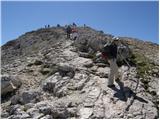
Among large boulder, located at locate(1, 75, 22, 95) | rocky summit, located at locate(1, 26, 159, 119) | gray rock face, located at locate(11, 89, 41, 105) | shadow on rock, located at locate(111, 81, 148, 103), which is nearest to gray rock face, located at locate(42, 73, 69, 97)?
rocky summit, located at locate(1, 26, 159, 119)

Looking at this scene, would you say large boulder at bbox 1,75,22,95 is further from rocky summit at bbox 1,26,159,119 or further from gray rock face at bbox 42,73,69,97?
gray rock face at bbox 42,73,69,97

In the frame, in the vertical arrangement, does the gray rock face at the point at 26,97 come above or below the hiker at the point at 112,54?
below

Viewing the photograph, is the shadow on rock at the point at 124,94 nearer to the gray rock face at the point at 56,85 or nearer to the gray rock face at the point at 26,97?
the gray rock face at the point at 56,85

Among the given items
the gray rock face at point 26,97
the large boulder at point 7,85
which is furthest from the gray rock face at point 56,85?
the large boulder at point 7,85

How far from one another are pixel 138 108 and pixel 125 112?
88cm

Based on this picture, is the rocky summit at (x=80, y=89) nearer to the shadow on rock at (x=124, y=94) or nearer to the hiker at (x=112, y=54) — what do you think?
the shadow on rock at (x=124, y=94)

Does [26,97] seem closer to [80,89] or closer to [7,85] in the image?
[7,85]

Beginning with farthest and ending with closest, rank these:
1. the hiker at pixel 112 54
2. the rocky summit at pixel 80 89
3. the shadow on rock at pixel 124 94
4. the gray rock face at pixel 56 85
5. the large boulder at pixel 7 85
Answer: the large boulder at pixel 7 85
the hiker at pixel 112 54
the gray rock face at pixel 56 85
the shadow on rock at pixel 124 94
the rocky summit at pixel 80 89

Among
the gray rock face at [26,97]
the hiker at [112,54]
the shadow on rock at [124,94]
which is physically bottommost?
the gray rock face at [26,97]

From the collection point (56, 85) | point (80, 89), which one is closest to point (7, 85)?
point (56, 85)

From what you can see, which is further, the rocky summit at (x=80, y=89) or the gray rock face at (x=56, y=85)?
the gray rock face at (x=56, y=85)

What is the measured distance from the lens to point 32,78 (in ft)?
73.9

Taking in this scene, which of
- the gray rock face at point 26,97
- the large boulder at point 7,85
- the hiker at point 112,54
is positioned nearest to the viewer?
the gray rock face at point 26,97

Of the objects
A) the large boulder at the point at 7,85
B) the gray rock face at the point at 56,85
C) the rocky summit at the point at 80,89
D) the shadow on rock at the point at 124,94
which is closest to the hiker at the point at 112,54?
the rocky summit at the point at 80,89
